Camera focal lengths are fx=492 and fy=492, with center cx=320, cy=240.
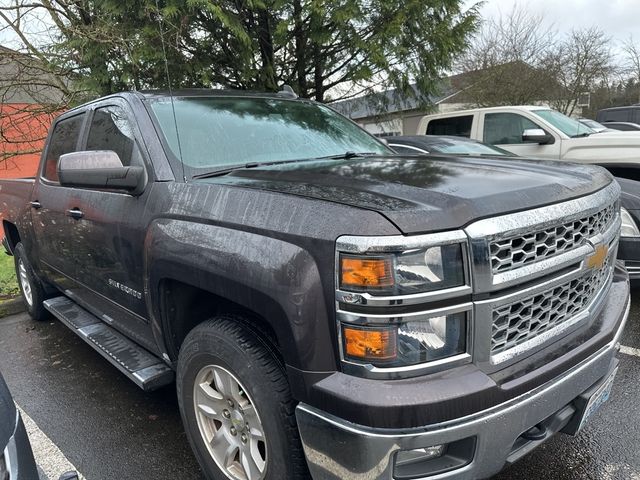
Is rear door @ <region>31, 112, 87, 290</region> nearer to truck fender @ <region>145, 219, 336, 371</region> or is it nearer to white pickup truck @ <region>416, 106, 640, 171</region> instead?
truck fender @ <region>145, 219, 336, 371</region>

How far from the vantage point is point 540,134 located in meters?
7.22

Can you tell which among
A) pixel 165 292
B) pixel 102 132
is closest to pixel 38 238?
pixel 102 132

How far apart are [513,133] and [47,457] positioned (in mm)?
7765

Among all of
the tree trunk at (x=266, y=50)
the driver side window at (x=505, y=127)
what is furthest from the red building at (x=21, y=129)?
the driver side window at (x=505, y=127)

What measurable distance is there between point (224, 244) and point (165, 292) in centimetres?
62

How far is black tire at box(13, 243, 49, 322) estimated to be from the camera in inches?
186

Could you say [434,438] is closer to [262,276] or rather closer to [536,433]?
[536,433]

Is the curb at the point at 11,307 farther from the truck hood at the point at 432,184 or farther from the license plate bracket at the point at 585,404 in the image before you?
the license plate bracket at the point at 585,404

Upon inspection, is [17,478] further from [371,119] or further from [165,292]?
[371,119]

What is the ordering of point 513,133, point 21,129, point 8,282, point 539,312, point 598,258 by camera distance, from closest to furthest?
point 539,312
point 598,258
point 8,282
point 513,133
point 21,129

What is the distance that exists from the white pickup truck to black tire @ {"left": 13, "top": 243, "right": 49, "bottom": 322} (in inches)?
257

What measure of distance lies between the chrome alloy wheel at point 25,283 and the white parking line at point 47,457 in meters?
2.32

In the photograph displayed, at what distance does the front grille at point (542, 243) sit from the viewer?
1636mm

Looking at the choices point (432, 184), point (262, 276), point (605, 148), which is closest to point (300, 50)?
point (605, 148)
